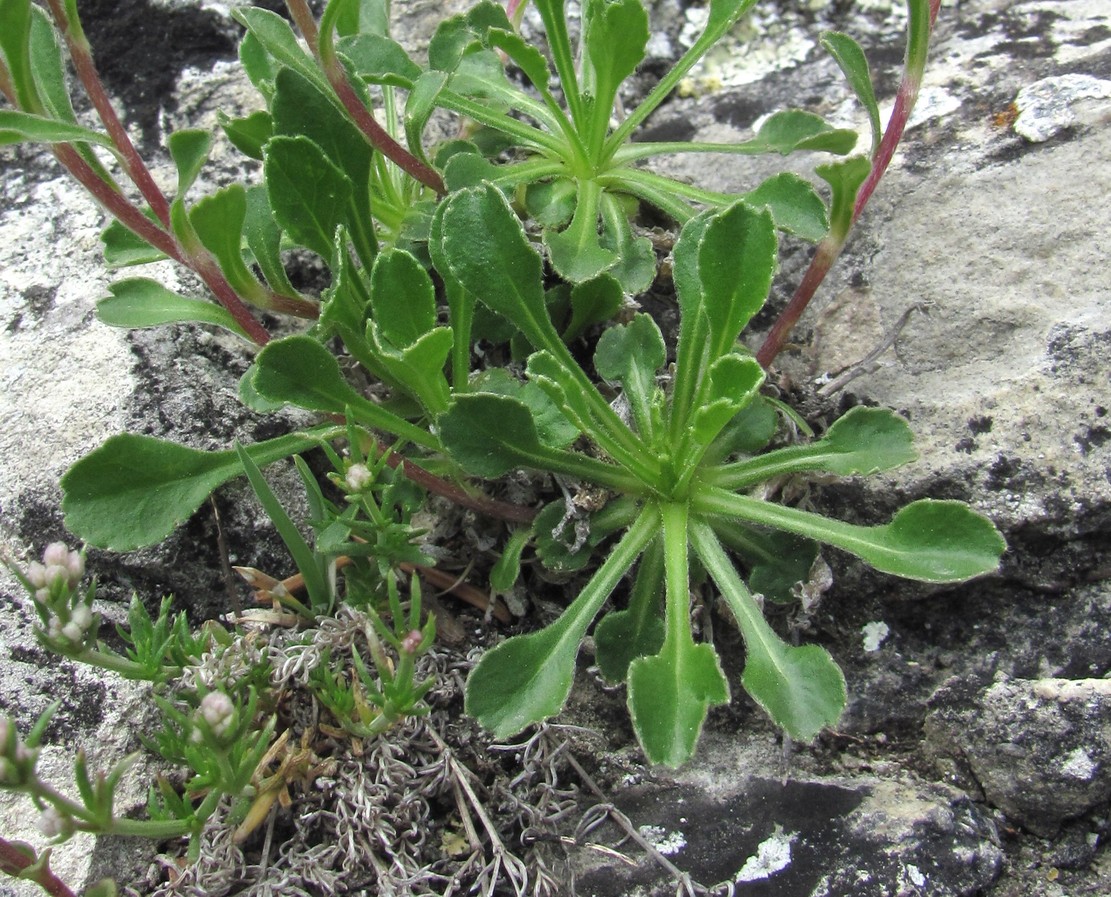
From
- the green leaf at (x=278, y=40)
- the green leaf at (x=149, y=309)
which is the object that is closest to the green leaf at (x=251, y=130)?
the green leaf at (x=278, y=40)

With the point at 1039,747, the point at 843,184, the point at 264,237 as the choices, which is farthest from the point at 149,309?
the point at 1039,747

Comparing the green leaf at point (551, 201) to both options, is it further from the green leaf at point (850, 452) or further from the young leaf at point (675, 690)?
the young leaf at point (675, 690)

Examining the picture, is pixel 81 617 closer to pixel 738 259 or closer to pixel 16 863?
Answer: pixel 16 863

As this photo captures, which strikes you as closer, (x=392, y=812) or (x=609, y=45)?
(x=392, y=812)

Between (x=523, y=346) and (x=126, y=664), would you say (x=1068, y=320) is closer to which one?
(x=523, y=346)

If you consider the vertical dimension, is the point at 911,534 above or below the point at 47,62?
below

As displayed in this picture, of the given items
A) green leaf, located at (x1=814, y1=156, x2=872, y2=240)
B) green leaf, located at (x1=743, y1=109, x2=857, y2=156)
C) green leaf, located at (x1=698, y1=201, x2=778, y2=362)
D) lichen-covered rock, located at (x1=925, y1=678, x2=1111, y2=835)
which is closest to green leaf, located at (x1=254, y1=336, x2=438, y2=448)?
green leaf, located at (x1=698, y1=201, x2=778, y2=362)

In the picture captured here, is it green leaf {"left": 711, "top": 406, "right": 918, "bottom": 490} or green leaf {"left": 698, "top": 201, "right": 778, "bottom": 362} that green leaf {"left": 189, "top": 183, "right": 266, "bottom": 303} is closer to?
green leaf {"left": 698, "top": 201, "right": 778, "bottom": 362}

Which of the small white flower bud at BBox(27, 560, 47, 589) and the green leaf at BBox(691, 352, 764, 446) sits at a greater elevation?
the small white flower bud at BBox(27, 560, 47, 589)
